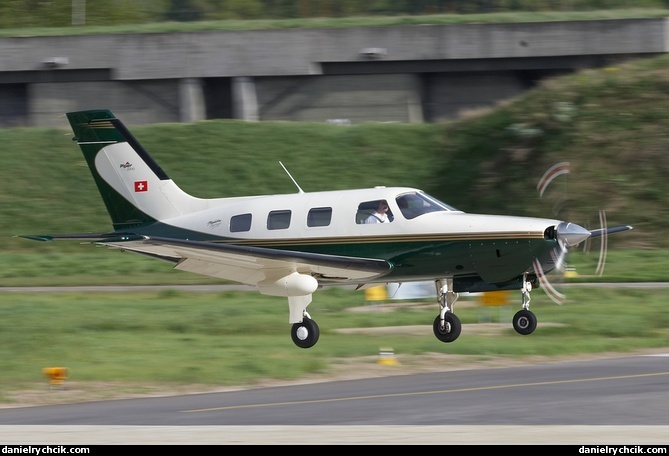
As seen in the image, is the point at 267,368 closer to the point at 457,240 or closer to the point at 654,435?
the point at 457,240

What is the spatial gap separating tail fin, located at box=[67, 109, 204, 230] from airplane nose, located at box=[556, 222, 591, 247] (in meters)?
8.34

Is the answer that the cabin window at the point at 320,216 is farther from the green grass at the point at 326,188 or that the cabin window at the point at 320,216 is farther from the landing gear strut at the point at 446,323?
the green grass at the point at 326,188

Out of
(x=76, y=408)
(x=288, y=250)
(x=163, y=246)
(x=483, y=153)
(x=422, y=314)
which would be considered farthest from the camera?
(x=483, y=153)

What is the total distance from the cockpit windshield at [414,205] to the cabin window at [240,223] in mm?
3147

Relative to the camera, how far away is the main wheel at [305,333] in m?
20.5

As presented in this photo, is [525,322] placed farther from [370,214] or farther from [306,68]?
[306,68]

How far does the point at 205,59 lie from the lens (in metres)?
48.3

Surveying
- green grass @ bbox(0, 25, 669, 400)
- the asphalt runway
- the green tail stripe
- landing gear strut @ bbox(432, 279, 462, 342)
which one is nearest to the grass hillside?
green grass @ bbox(0, 25, 669, 400)

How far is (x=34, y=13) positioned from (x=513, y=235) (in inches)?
1848

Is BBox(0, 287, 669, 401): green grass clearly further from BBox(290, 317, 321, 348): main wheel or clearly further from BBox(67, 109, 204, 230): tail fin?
BBox(67, 109, 204, 230): tail fin

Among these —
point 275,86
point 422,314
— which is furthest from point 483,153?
point 422,314

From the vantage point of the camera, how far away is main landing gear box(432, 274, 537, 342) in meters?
19.6

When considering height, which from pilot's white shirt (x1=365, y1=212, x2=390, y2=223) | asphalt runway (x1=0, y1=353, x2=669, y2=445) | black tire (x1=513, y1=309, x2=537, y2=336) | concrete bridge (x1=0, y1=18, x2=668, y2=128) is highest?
concrete bridge (x1=0, y1=18, x2=668, y2=128)

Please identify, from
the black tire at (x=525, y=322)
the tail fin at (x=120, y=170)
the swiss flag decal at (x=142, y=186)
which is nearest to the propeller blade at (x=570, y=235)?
the black tire at (x=525, y=322)
